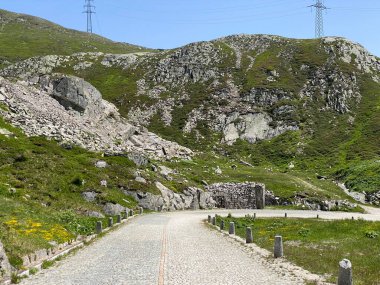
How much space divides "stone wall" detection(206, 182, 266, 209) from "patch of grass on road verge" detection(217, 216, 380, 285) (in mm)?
37856

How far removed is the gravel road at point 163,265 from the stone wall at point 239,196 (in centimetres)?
4379

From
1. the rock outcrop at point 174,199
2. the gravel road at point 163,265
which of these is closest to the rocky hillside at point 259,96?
the rock outcrop at point 174,199

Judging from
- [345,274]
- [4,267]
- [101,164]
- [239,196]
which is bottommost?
[239,196]

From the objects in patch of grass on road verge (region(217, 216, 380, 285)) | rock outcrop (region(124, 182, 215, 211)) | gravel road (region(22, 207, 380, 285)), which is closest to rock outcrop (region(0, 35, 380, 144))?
rock outcrop (region(124, 182, 215, 211))

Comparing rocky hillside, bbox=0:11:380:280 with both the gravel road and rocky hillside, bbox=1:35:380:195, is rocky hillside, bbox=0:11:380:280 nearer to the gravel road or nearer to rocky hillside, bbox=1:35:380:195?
rocky hillside, bbox=1:35:380:195

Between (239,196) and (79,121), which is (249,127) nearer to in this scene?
(239,196)

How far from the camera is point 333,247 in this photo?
21.7m

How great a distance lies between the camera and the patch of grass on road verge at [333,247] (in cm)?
1577

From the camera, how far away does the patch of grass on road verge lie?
15773 millimetres

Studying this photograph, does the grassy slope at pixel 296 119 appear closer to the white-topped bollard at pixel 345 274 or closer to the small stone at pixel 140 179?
the small stone at pixel 140 179

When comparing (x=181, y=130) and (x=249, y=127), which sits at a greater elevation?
(x=249, y=127)

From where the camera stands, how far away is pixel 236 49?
168375 millimetres

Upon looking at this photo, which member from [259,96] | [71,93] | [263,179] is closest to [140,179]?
[263,179]

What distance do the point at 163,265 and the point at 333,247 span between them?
969cm
